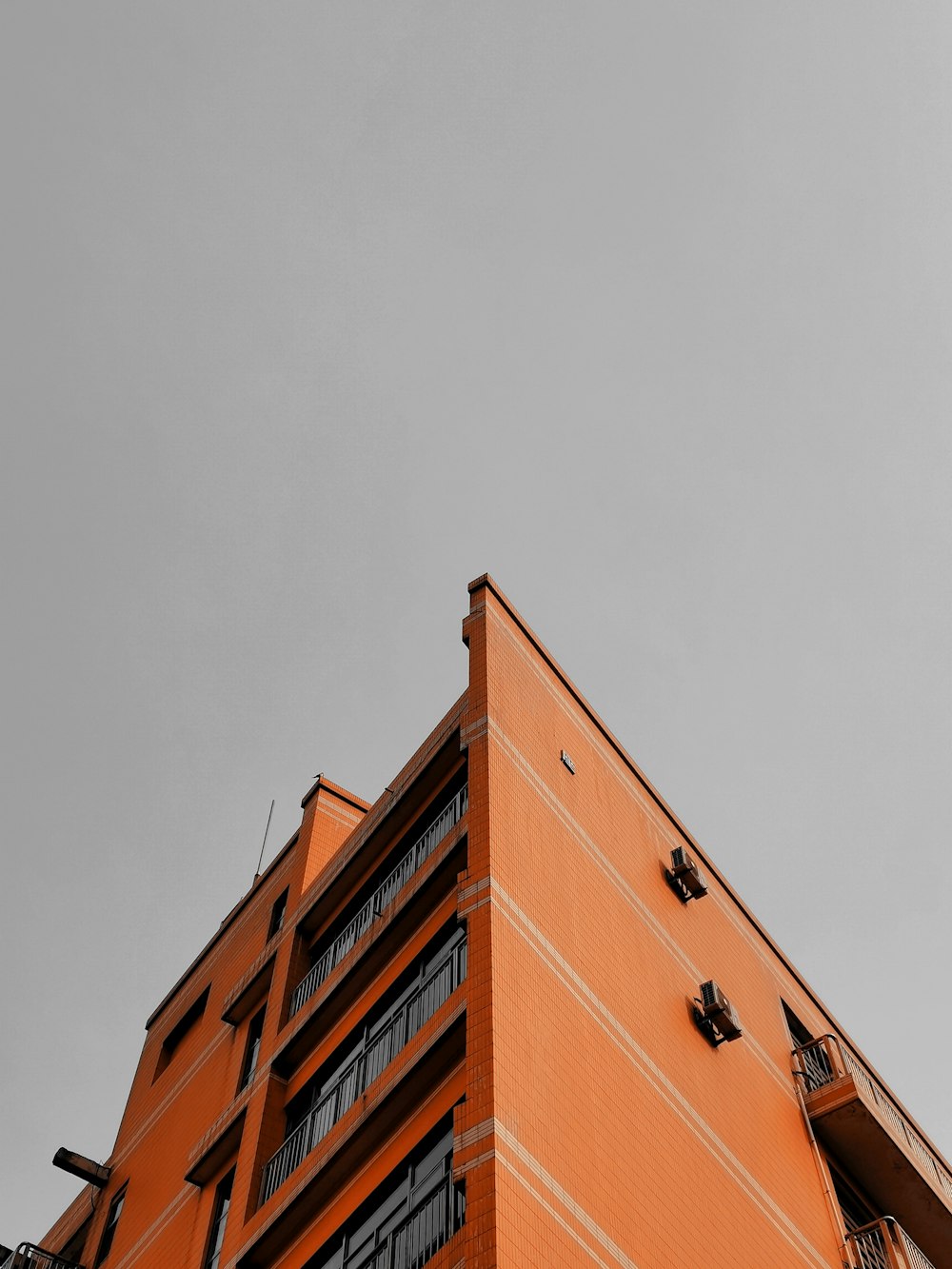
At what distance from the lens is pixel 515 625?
22656mm

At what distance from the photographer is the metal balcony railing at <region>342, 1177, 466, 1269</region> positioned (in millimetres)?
14578

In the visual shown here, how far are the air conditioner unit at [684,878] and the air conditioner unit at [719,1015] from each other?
2.41 m

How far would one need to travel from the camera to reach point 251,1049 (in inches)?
912

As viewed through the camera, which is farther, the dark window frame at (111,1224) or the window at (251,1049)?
the dark window frame at (111,1224)

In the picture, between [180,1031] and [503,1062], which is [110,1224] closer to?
[180,1031]

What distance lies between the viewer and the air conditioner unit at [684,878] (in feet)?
76.7

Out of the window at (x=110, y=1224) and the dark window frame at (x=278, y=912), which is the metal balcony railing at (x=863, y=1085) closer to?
the dark window frame at (x=278, y=912)

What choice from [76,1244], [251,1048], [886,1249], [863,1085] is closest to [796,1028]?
[863,1085]

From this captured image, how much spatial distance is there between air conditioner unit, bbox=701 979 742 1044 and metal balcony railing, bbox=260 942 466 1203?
502 cm

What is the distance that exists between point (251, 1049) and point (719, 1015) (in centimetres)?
816

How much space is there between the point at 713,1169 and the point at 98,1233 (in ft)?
40.6

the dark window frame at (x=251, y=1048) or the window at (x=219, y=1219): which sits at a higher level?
the dark window frame at (x=251, y=1048)

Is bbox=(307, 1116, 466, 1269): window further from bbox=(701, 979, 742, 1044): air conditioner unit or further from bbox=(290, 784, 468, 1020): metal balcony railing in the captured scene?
bbox=(701, 979, 742, 1044): air conditioner unit

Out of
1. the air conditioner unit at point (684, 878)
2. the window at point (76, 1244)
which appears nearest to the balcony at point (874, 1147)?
the air conditioner unit at point (684, 878)
